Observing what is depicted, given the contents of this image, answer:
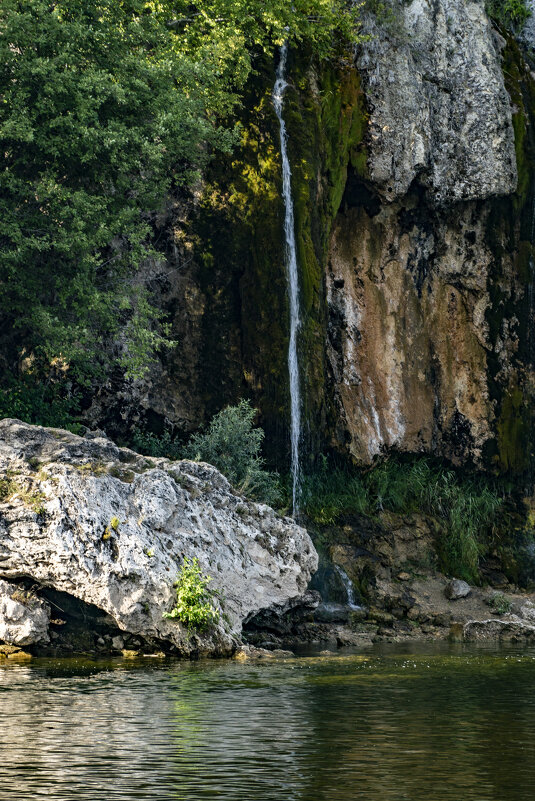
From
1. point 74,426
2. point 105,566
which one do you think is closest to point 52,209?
point 74,426

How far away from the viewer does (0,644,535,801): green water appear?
8062 millimetres

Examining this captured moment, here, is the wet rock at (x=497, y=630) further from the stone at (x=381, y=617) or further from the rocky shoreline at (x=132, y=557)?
the stone at (x=381, y=617)

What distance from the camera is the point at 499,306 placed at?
97.3 ft

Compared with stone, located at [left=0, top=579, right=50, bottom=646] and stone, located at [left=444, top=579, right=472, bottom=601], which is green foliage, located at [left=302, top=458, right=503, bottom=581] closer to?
stone, located at [left=444, top=579, right=472, bottom=601]

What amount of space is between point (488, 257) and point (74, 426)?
498 inches

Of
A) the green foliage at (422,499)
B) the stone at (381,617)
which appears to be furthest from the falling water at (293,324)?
the stone at (381,617)

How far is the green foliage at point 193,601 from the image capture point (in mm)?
16656

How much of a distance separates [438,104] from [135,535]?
1656cm

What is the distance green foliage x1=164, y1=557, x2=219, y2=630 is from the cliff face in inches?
353

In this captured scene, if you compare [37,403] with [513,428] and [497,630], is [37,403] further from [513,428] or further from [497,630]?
[513,428]

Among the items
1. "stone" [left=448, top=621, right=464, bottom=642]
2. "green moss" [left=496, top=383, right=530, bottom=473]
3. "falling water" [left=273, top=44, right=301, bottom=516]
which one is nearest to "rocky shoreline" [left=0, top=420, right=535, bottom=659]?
"stone" [left=448, top=621, right=464, bottom=642]

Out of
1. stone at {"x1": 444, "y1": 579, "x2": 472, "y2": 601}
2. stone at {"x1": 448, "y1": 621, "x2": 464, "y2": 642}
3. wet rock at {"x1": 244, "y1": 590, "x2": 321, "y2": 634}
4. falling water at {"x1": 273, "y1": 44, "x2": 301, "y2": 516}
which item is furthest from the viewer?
falling water at {"x1": 273, "y1": 44, "x2": 301, "y2": 516}

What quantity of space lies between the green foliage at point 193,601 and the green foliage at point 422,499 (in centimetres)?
896

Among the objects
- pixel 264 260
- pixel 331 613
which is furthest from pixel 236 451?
pixel 264 260
